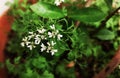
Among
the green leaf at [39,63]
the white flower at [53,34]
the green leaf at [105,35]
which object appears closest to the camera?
the white flower at [53,34]

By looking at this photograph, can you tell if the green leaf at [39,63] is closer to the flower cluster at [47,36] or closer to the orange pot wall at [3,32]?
the flower cluster at [47,36]

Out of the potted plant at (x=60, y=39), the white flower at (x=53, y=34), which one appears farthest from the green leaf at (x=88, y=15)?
the white flower at (x=53, y=34)

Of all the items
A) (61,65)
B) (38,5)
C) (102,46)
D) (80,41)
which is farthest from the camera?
(102,46)

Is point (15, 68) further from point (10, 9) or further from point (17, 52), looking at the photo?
point (10, 9)

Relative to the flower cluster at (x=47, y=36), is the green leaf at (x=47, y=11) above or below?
above

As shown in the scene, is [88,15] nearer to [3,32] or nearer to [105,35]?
[105,35]

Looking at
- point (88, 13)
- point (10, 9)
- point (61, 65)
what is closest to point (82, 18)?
point (88, 13)

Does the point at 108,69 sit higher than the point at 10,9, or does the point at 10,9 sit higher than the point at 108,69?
the point at 10,9

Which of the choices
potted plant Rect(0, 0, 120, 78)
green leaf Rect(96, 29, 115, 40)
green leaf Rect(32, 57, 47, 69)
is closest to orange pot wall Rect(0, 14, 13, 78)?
potted plant Rect(0, 0, 120, 78)
